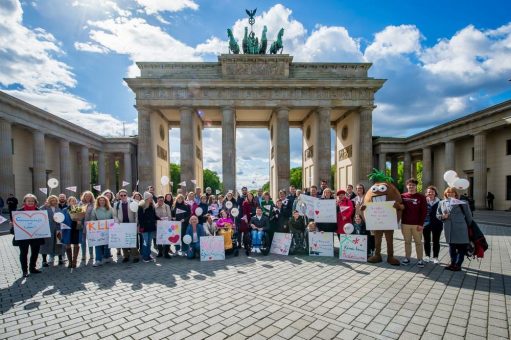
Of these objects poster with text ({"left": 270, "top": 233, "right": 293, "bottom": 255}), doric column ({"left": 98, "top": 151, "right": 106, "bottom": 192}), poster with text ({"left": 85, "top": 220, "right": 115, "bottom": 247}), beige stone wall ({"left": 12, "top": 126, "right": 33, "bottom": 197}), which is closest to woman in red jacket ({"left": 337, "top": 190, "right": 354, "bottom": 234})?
poster with text ({"left": 270, "top": 233, "right": 293, "bottom": 255})

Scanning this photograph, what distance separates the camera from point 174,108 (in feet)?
91.5

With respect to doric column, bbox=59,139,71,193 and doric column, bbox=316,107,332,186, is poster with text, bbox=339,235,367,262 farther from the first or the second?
doric column, bbox=59,139,71,193

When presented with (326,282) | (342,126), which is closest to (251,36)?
(342,126)

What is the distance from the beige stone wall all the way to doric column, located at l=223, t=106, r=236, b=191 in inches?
738

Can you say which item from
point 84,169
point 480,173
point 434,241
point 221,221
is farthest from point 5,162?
point 480,173

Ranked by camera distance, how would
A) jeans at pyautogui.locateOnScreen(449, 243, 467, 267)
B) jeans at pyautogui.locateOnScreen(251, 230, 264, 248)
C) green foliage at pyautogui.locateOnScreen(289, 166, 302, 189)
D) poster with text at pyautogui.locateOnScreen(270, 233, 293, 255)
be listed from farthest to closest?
green foliage at pyautogui.locateOnScreen(289, 166, 302, 189), jeans at pyautogui.locateOnScreen(251, 230, 264, 248), poster with text at pyautogui.locateOnScreen(270, 233, 293, 255), jeans at pyautogui.locateOnScreen(449, 243, 467, 267)

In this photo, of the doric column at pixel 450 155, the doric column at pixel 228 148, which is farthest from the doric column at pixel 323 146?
the doric column at pixel 450 155

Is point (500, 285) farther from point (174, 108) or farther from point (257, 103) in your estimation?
point (174, 108)

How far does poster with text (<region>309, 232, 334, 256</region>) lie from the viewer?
820cm

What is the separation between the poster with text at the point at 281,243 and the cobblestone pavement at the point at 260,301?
1.24 metres

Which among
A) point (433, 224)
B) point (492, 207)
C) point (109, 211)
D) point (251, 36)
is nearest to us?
point (433, 224)

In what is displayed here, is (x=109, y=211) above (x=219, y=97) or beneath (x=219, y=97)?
beneath

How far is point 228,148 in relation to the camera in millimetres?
27078

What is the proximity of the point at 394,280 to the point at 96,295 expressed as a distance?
6.69 metres
